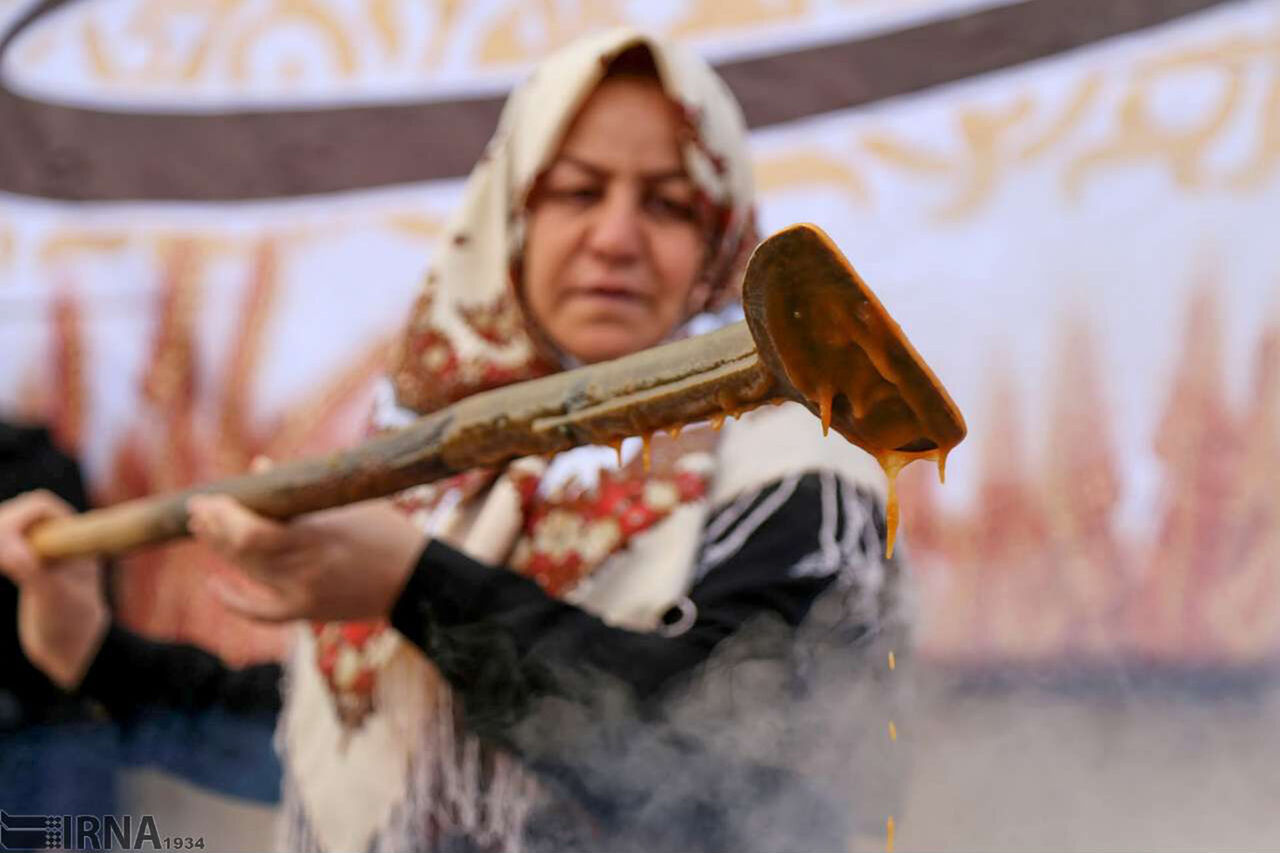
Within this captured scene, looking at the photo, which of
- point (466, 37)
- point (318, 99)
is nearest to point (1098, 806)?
point (466, 37)

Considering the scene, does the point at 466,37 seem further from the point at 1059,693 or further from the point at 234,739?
the point at 1059,693

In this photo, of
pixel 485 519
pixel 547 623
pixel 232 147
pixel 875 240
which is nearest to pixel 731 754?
pixel 547 623

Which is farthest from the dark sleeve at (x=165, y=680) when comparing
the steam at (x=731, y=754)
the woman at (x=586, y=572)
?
the steam at (x=731, y=754)

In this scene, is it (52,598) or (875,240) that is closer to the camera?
(52,598)

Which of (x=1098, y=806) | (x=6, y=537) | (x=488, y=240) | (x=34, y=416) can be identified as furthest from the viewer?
(x=34, y=416)

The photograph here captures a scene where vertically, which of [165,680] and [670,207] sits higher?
[670,207]

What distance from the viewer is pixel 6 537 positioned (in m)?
1.36

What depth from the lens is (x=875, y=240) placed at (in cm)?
177

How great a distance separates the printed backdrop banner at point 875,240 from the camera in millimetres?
1599

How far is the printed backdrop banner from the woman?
297mm

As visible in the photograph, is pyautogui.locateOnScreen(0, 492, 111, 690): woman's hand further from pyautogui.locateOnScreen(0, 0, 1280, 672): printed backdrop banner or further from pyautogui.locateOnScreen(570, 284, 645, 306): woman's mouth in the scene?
pyautogui.locateOnScreen(570, 284, 645, 306): woman's mouth

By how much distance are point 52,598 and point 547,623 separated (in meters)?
0.75

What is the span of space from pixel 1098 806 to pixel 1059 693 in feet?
1.07

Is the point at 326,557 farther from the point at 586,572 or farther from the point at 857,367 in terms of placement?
the point at 857,367
